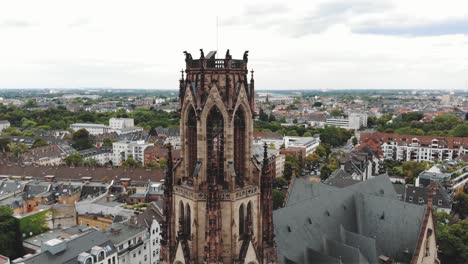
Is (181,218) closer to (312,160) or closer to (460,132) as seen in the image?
(312,160)

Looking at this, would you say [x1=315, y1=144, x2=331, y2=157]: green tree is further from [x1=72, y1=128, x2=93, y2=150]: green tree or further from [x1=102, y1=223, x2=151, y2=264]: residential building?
[x1=102, y1=223, x2=151, y2=264]: residential building

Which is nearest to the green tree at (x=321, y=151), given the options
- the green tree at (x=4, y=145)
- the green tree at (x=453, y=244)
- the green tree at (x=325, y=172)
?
the green tree at (x=325, y=172)

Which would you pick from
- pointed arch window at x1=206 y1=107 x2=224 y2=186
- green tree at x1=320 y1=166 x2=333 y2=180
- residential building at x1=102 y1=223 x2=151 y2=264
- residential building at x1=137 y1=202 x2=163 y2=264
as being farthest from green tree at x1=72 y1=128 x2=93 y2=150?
pointed arch window at x1=206 y1=107 x2=224 y2=186

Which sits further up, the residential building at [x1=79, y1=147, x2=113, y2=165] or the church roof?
the church roof

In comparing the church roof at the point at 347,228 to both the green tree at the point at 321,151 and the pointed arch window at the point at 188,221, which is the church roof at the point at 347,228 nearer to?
the pointed arch window at the point at 188,221

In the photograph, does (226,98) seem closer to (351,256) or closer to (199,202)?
(199,202)

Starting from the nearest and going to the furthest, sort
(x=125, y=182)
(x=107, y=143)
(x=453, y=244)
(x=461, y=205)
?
(x=453, y=244) < (x=461, y=205) < (x=125, y=182) < (x=107, y=143)

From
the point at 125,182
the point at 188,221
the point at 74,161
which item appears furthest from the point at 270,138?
the point at 188,221
